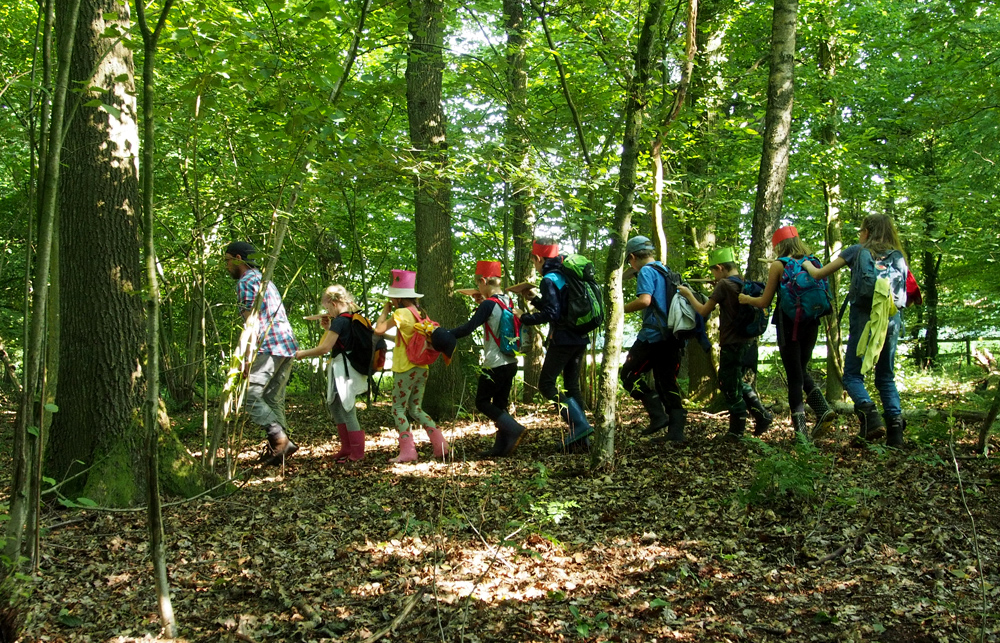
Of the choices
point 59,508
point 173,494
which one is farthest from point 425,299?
point 59,508

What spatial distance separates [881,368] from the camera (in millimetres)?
5570

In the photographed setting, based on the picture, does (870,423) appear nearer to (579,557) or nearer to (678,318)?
(678,318)

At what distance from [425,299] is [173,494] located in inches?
165

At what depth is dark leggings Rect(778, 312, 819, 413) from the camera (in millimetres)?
5945

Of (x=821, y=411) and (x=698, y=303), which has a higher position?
(x=698, y=303)

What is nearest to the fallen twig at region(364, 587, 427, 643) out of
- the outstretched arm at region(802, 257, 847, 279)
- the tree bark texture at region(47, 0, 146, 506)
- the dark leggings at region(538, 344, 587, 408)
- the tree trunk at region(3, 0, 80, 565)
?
the tree trunk at region(3, 0, 80, 565)

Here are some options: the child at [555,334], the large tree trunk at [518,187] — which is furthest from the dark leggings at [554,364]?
the large tree trunk at [518,187]

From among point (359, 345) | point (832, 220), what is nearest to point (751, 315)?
point (359, 345)

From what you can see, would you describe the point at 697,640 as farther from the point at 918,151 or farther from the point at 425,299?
the point at 918,151

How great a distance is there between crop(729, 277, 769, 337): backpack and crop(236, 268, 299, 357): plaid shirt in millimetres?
4160

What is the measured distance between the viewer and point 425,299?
28.7 feet

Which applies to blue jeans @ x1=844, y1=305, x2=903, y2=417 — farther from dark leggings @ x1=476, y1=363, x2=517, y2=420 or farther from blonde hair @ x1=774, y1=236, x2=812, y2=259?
dark leggings @ x1=476, y1=363, x2=517, y2=420

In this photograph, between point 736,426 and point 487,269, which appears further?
point 487,269

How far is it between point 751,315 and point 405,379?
3305 millimetres
